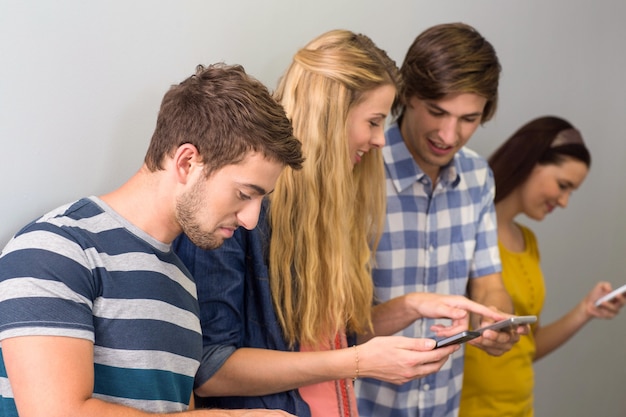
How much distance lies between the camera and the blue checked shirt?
207 cm

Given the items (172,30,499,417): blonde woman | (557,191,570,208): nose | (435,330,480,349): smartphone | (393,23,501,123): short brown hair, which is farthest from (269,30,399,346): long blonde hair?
(557,191,570,208): nose

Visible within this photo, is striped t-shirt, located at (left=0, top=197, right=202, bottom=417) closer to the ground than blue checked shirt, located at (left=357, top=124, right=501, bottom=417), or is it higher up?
higher up

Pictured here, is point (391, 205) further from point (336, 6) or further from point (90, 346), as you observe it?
point (90, 346)

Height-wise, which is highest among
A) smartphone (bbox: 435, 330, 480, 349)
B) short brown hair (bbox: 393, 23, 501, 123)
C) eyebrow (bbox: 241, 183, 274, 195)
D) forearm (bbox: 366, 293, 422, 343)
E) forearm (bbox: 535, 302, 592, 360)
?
short brown hair (bbox: 393, 23, 501, 123)

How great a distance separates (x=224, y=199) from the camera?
132 cm

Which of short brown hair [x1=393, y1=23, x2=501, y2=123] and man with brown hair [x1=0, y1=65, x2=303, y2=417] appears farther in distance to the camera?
short brown hair [x1=393, y1=23, x2=501, y2=123]

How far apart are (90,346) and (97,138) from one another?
49cm

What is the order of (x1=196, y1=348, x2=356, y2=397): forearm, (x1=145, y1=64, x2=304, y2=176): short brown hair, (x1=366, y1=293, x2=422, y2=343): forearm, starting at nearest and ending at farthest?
(x1=145, y1=64, x2=304, y2=176): short brown hair < (x1=196, y1=348, x2=356, y2=397): forearm < (x1=366, y1=293, x2=422, y2=343): forearm

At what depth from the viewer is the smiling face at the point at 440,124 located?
2.02 m

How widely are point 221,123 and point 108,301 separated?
308 millimetres

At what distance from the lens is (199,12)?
5.54ft

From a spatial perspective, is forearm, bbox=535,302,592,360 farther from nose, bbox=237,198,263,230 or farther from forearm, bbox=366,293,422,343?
nose, bbox=237,198,263,230

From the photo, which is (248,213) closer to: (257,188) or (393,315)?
(257,188)

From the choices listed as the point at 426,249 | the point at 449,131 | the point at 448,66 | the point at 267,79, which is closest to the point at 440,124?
the point at 449,131
